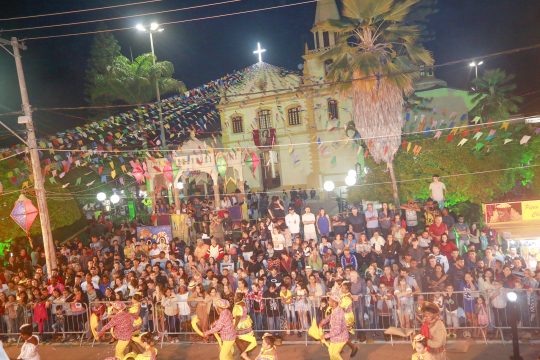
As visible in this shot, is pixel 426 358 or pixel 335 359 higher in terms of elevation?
pixel 426 358

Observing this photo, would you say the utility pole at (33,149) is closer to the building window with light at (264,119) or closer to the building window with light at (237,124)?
the building window with light at (264,119)

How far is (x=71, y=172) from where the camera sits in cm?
2462

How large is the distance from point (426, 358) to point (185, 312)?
247 inches

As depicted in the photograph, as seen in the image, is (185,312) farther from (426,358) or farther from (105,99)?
(105,99)

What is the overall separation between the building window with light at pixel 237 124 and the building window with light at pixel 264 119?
1409 millimetres


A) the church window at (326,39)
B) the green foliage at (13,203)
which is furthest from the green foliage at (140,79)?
the green foliage at (13,203)

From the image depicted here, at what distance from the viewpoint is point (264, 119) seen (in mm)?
34906

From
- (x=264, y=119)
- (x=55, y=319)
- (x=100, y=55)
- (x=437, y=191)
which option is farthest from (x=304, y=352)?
(x=100, y=55)

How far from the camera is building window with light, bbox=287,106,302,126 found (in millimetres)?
34125

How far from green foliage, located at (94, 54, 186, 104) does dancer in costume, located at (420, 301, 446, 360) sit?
80.8 feet

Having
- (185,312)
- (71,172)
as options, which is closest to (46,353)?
(185,312)

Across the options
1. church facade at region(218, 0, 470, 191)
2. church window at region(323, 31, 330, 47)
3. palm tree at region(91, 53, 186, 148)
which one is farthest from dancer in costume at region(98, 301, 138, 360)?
church window at region(323, 31, 330, 47)

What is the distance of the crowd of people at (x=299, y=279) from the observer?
10.4m

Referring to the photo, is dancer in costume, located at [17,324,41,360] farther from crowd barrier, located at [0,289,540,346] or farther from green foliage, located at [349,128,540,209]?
green foliage, located at [349,128,540,209]
